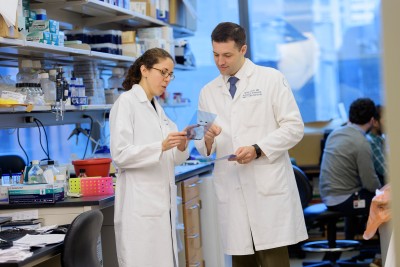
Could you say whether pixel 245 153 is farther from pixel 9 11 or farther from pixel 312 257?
pixel 312 257

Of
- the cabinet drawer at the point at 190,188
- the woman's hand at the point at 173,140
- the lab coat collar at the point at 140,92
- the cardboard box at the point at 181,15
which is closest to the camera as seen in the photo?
the woman's hand at the point at 173,140

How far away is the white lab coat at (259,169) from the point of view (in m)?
3.06

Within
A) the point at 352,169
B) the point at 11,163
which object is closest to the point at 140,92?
the point at 11,163

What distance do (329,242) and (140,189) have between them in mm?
2419

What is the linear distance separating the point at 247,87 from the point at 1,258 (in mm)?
1432

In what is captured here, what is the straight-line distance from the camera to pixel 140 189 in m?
2.79

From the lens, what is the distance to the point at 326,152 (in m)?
4.76

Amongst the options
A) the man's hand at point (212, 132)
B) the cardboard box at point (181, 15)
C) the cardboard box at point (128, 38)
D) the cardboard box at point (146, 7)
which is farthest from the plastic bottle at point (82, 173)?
the cardboard box at point (181, 15)

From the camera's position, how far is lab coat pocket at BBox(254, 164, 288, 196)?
3055 mm

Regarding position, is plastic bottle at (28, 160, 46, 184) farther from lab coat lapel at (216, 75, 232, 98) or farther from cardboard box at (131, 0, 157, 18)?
cardboard box at (131, 0, 157, 18)

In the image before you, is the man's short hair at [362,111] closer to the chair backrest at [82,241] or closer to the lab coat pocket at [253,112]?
the lab coat pocket at [253,112]

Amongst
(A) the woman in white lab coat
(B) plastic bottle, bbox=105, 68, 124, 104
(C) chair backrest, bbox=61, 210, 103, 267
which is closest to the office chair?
(B) plastic bottle, bbox=105, 68, 124, 104

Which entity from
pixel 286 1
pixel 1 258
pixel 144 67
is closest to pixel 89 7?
pixel 144 67

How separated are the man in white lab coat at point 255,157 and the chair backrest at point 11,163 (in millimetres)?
1161
